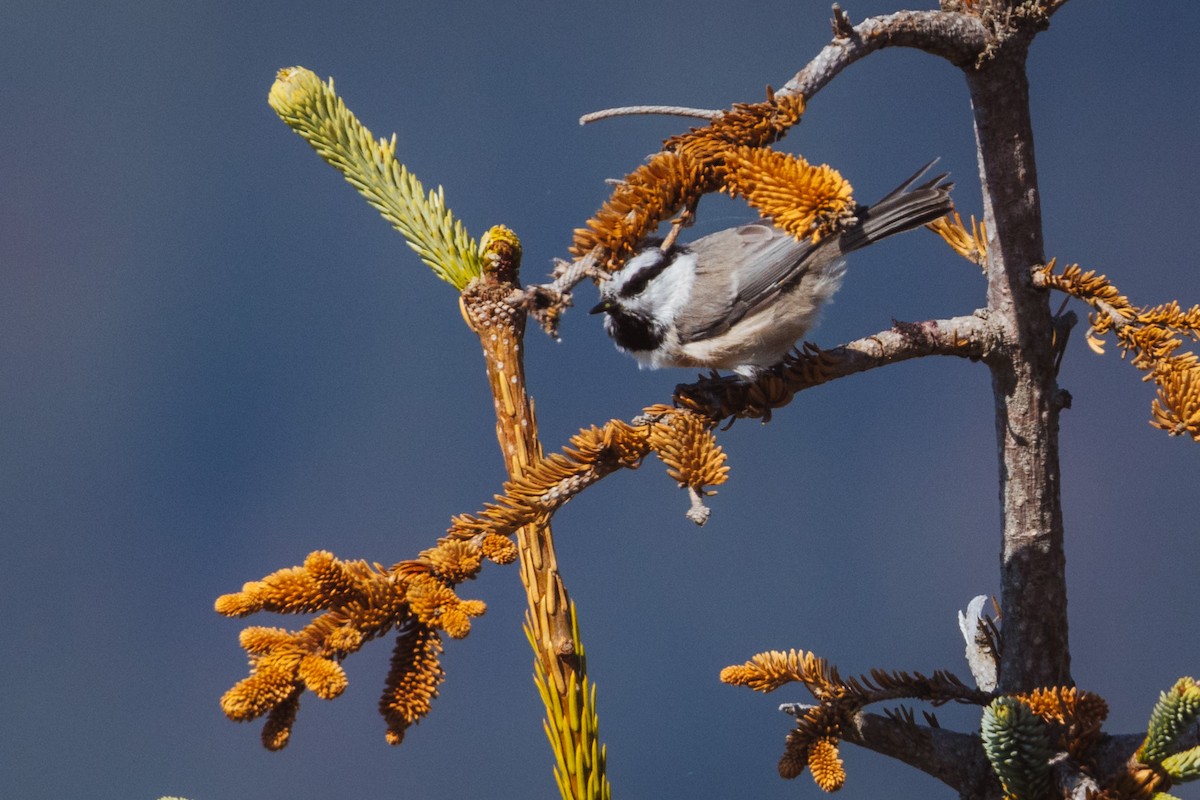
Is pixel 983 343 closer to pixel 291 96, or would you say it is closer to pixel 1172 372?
pixel 1172 372

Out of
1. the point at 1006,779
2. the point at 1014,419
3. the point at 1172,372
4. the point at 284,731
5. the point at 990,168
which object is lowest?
the point at 1006,779

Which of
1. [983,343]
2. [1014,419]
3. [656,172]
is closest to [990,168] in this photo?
[983,343]

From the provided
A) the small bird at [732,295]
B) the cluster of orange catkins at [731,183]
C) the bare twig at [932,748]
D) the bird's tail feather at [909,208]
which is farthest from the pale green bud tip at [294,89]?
the bare twig at [932,748]

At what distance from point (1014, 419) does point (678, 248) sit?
623mm

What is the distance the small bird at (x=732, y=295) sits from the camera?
177 centimetres

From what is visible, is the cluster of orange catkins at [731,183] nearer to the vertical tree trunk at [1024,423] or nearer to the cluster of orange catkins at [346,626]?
the cluster of orange catkins at [346,626]

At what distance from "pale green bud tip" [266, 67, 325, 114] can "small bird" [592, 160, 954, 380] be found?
0.53m

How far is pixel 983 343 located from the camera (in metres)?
1.49

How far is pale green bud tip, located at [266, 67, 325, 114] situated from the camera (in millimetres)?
1505

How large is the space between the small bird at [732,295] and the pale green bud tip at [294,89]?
1.74 ft

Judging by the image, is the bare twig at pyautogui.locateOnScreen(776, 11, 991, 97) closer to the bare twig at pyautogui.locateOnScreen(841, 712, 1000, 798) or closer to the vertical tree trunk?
the vertical tree trunk

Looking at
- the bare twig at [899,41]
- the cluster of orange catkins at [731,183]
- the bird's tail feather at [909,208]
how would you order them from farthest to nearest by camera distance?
1. the bird's tail feather at [909,208]
2. the bare twig at [899,41]
3. the cluster of orange catkins at [731,183]

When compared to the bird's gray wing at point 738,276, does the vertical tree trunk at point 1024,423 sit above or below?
below

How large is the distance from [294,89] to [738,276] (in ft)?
2.51
